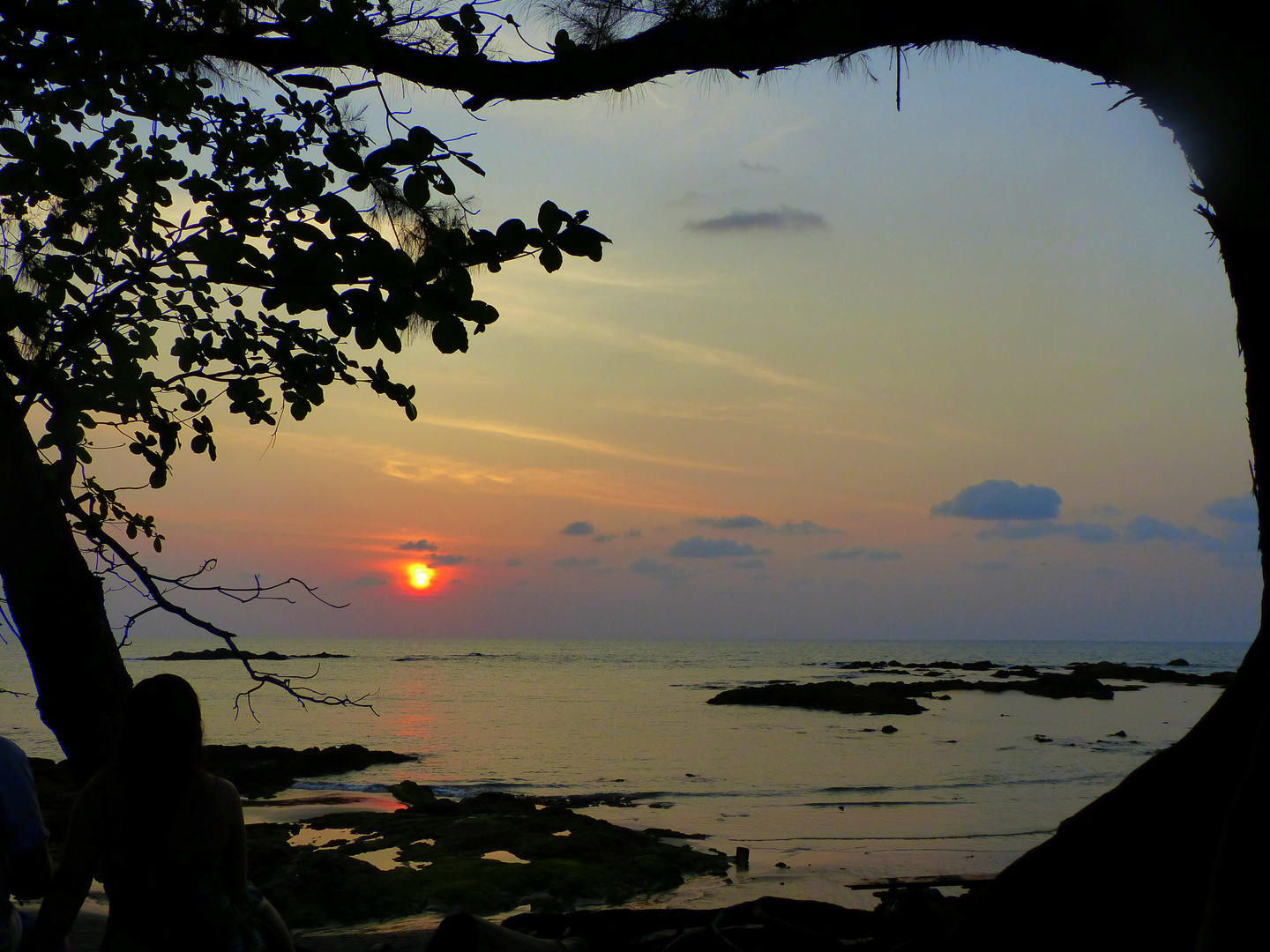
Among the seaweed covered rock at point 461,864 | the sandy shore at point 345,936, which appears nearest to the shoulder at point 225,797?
the sandy shore at point 345,936

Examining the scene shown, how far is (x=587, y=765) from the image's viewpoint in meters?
24.8

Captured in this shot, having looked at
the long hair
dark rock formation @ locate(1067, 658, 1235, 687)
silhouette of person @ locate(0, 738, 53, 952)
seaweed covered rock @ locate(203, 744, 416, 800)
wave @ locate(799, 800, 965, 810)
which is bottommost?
dark rock formation @ locate(1067, 658, 1235, 687)

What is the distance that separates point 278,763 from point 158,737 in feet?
70.3

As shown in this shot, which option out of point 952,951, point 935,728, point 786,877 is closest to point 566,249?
point 952,951

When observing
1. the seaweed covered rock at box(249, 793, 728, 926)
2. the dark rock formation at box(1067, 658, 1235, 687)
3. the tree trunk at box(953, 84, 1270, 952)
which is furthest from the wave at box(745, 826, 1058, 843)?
the dark rock formation at box(1067, 658, 1235, 687)

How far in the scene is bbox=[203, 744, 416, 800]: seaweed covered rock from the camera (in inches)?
796

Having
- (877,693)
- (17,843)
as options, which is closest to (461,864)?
(17,843)

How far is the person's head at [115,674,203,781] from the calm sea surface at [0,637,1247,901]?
3418 mm

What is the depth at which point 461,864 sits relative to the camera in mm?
10742

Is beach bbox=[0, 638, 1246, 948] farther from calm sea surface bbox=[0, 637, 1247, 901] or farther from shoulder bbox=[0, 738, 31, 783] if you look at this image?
shoulder bbox=[0, 738, 31, 783]

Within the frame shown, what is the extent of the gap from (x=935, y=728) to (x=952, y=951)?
31991 millimetres

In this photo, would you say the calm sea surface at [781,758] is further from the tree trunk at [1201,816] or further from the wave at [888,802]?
the tree trunk at [1201,816]

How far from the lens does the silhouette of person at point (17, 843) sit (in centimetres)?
345

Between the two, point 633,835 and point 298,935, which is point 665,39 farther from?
point 633,835
